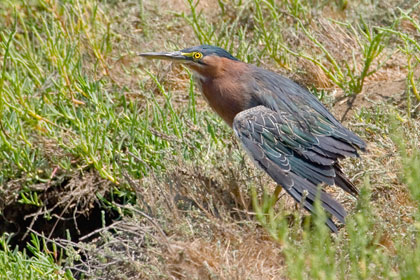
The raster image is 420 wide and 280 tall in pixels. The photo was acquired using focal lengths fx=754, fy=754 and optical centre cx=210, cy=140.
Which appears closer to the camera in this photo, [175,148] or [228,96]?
[175,148]

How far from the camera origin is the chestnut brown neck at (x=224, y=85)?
5102 mm

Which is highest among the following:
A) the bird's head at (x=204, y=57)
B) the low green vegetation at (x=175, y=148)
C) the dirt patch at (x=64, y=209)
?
the bird's head at (x=204, y=57)

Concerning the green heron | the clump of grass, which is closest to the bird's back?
the green heron

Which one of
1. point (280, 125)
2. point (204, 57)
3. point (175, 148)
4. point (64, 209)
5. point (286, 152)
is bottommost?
point (64, 209)

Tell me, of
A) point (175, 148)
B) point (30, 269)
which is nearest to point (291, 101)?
point (175, 148)

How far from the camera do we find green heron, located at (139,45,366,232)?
4.48m

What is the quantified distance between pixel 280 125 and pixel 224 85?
0.57m

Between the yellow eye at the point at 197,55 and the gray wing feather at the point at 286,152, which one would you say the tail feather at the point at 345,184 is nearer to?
the gray wing feather at the point at 286,152

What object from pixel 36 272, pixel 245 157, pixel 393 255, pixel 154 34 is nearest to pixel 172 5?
pixel 154 34

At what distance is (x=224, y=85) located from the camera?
5164 millimetres

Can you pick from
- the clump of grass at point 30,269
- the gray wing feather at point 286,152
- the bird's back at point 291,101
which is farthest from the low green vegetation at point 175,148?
the bird's back at point 291,101

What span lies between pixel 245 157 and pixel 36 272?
152cm

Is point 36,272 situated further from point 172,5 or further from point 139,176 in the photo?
point 172,5

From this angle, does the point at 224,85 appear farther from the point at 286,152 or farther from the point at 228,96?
the point at 286,152
